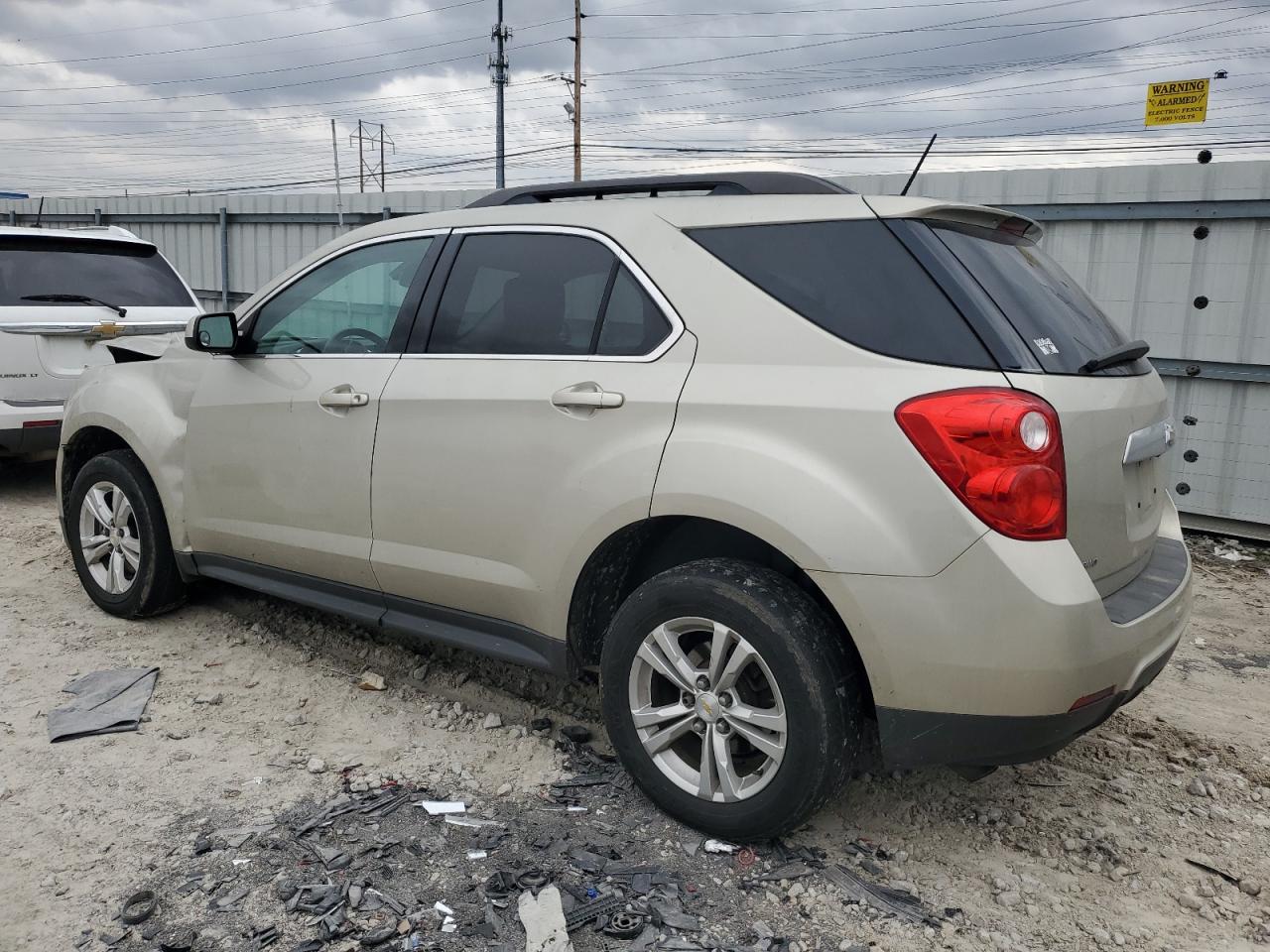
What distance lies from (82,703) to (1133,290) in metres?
6.73

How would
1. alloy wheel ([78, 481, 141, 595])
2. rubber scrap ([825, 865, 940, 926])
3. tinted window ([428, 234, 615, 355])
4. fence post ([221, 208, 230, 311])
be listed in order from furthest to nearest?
1. fence post ([221, 208, 230, 311])
2. alloy wheel ([78, 481, 141, 595])
3. tinted window ([428, 234, 615, 355])
4. rubber scrap ([825, 865, 940, 926])

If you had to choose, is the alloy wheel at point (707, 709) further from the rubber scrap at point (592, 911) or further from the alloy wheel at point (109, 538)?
the alloy wheel at point (109, 538)

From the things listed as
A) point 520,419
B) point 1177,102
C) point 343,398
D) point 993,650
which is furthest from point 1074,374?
point 1177,102

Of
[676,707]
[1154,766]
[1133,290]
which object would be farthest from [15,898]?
[1133,290]

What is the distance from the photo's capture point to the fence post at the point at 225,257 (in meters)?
13.5

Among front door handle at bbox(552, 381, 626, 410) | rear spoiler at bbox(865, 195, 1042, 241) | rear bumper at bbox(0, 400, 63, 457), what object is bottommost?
rear bumper at bbox(0, 400, 63, 457)

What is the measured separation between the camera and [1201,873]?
2805mm

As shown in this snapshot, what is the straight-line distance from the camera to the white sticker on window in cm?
255

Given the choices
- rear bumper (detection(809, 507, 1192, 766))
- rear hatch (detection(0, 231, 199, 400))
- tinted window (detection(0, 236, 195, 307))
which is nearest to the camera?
rear bumper (detection(809, 507, 1192, 766))

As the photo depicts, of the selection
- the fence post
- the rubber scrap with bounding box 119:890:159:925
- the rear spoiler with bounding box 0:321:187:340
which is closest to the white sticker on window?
the rubber scrap with bounding box 119:890:159:925

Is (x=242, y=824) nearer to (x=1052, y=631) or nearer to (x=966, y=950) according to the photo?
(x=966, y=950)

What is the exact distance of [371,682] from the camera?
13.0 ft

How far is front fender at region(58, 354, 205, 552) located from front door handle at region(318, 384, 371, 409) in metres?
0.93

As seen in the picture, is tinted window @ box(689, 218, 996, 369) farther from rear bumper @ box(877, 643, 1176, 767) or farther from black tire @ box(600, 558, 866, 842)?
rear bumper @ box(877, 643, 1176, 767)
